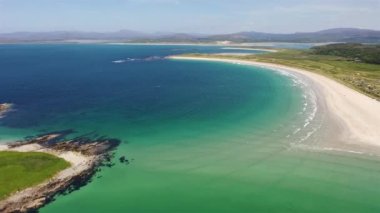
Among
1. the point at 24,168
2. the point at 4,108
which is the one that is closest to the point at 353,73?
the point at 4,108

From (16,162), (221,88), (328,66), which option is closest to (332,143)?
(16,162)

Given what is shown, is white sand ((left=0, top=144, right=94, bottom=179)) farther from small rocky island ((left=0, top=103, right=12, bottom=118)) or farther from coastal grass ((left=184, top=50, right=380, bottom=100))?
coastal grass ((left=184, top=50, right=380, bottom=100))

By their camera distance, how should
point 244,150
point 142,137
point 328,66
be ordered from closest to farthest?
point 244,150 < point 142,137 < point 328,66

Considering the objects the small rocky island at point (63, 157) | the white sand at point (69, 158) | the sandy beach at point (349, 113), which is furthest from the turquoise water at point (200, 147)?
the sandy beach at point (349, 113)

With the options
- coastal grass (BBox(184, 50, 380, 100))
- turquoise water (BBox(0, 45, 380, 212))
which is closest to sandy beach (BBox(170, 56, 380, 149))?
coastal grass (BBox(184, 50, 380, 100))

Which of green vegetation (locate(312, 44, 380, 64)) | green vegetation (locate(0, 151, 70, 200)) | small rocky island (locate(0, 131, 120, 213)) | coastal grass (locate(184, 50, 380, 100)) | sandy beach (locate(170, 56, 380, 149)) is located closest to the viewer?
small rocky island (locate(0, 131, 120, 213))

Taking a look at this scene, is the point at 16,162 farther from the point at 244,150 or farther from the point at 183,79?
the point at 183,79
